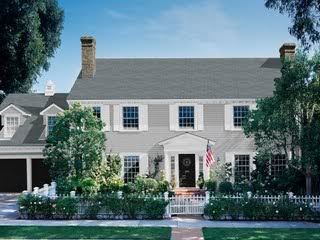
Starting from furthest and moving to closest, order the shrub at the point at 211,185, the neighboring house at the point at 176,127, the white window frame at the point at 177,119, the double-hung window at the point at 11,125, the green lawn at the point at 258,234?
the double-hung window at the point at 11,125, the white window frame at the point at 177,119, the neighboring house at the point at 176,127, the shrub at the point at 211,185, the green lawn at the point at 258,234

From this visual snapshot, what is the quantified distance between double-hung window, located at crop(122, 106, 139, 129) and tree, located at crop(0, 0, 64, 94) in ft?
51.6

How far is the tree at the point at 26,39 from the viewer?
1519 inches

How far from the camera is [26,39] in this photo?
40.8 metres

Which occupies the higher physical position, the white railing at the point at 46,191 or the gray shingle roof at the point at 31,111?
the gray shingle roof at the point at 31,111

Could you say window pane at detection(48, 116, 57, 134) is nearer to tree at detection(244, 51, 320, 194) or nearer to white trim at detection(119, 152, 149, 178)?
white trim at detection(119, 152, 149, 178)

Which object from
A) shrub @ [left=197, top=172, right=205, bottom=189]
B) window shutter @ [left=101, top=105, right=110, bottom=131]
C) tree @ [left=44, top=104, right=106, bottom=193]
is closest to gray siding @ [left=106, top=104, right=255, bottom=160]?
window shutter @ [left=101, top=105, right=110, bottom=131]

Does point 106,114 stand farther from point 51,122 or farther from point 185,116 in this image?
point 185,116

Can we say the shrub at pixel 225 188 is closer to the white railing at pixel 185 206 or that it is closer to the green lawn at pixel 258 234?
the white railing at pixel 185 206

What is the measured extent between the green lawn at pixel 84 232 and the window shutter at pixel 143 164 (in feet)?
36.1

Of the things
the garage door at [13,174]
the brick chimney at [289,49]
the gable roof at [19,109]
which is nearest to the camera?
the brick chimney at [289,49]

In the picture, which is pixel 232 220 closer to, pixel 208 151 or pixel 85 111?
pixel 208 151

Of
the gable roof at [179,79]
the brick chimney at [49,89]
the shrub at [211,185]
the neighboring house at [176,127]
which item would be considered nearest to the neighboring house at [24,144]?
the brick chimney at [49,89]

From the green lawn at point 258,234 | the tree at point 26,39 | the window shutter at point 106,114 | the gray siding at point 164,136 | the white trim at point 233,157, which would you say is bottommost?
the green lawn at point 258,234

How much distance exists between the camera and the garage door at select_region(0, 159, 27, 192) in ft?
101
